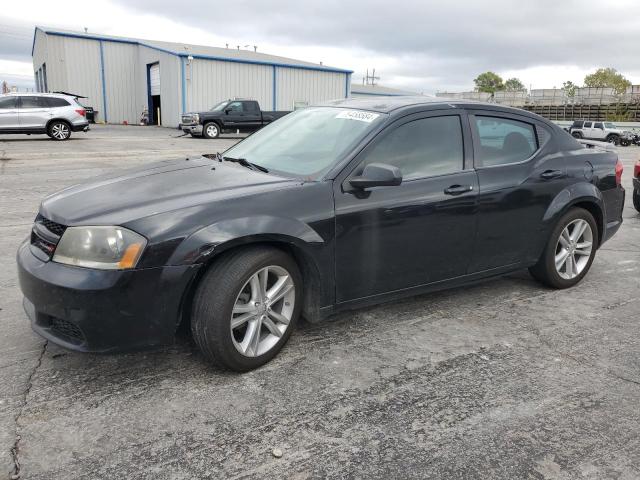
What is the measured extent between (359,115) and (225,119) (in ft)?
71.7

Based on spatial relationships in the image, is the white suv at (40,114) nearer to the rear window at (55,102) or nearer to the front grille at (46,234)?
the rear window at (55,102)

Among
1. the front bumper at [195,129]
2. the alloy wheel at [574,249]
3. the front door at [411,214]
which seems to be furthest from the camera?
the front bumper at [195,129]

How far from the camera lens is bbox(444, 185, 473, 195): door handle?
143 inches

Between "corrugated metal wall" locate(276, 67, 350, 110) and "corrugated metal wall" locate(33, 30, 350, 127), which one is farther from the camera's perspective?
"corrugated metal wall" locate(276, 67, 350, 110)

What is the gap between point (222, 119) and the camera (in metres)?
24.5

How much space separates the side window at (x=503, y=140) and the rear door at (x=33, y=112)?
19.5m

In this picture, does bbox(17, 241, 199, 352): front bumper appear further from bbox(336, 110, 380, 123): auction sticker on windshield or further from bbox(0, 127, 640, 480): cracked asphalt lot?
bbox(336, 110, 380, 123): auction sticker on windshield

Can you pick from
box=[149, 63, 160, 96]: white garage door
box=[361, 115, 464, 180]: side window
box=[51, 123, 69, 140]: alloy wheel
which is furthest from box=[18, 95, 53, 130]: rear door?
box=[361, 115, 464, 180]: side window

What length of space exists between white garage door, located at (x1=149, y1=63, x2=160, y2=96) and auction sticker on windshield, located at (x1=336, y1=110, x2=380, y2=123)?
34565 millimetres

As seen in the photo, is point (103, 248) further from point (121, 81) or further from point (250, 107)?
point (121, 81)

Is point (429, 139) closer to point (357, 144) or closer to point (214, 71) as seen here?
point (357, 144)

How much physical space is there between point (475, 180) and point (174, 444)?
103 inches

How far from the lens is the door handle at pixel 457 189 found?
11.9 feet

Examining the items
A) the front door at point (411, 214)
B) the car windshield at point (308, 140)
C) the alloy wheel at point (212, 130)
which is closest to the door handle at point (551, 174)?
the front door at point (411, 214)
